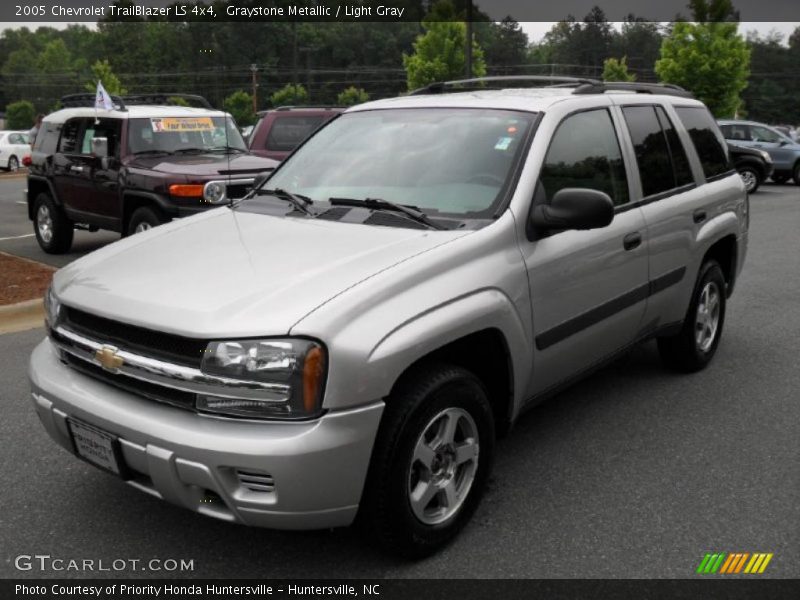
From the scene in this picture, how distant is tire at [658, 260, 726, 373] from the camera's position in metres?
5.37

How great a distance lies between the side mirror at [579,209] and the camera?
11.6 feet

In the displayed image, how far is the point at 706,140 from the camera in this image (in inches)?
220

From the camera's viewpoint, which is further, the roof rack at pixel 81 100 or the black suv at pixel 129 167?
the roof rack at pixel 81 100

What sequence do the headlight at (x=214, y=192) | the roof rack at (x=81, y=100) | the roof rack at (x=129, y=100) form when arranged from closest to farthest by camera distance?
1. the headlight at (x=214, y=192)
2. the roof rack at (x=81, y=100)
3. the roof rack at (x=129, y=100)

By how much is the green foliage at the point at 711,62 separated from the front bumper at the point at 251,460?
29.1 m

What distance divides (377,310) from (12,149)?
32061mm

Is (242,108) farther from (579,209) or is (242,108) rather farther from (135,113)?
(579,209)

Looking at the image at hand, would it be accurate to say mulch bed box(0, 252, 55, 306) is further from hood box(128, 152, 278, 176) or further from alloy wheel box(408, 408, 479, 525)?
alloy wheel box(408, 408, 479, 525)

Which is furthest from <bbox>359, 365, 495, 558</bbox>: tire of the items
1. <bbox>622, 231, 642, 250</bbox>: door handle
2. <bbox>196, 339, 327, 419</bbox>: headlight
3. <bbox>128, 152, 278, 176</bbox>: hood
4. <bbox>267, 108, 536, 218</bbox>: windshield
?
<bbox>128, 152, 278, 176</bbox>: hood

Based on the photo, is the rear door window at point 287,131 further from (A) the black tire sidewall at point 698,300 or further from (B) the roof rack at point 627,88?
(A) the black tire sidewall at point 698,300

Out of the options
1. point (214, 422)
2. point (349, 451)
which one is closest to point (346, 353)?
point (349, 451)

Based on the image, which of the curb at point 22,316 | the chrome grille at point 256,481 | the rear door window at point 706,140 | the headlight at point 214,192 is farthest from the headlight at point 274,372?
the headlight at point 214,192

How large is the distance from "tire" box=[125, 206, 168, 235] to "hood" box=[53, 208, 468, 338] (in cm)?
521

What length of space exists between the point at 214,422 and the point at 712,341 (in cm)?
395
